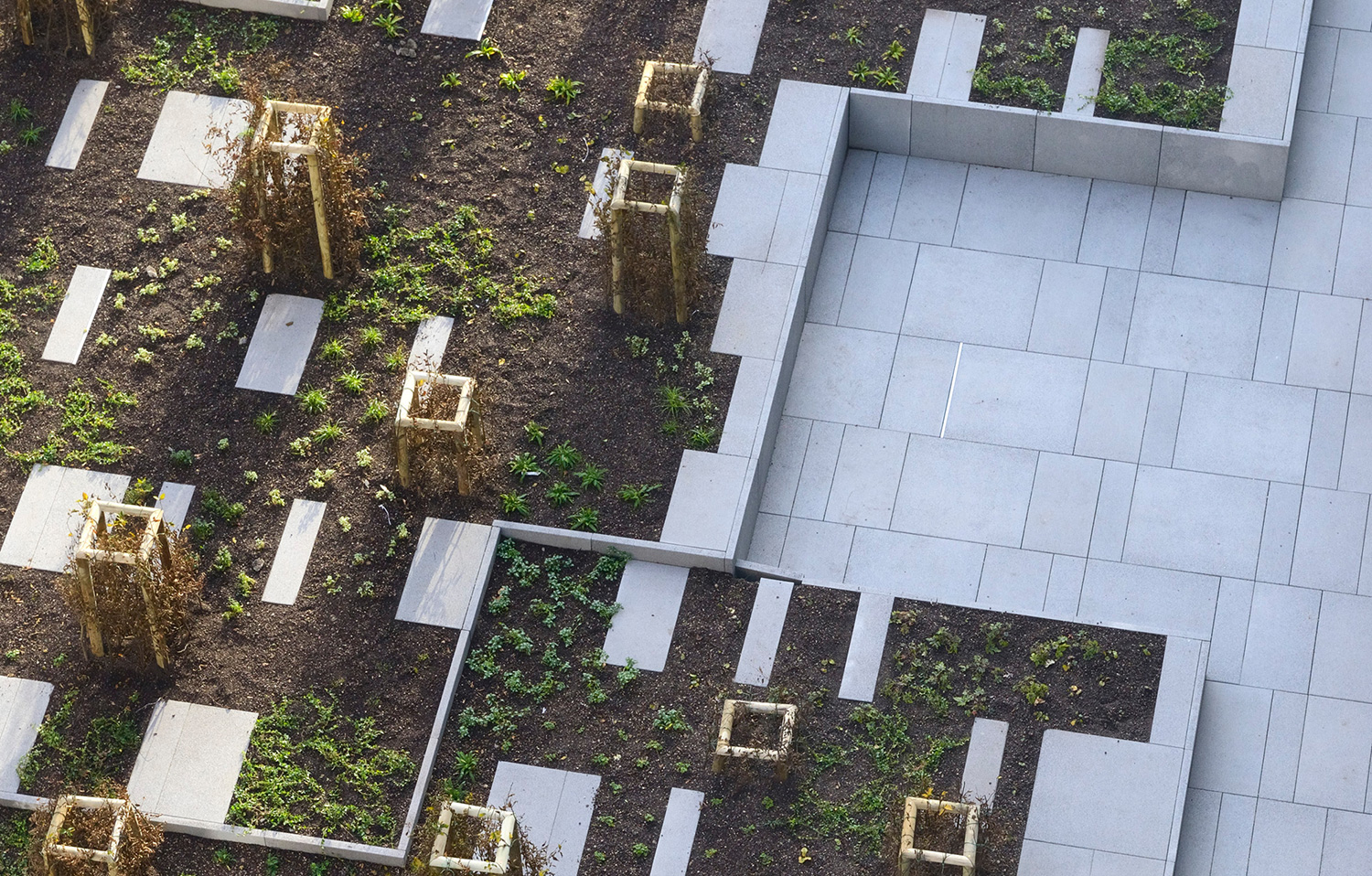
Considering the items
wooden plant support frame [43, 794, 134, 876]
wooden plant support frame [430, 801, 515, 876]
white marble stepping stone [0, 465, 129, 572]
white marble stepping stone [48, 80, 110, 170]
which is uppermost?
white marble stepping stone [48, 80, 110, 170]

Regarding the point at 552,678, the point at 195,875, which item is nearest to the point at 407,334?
the point at 552,678

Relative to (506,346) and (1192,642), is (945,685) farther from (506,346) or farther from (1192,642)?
(506,346)

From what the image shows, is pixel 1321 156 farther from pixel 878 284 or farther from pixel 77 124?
pixel 77 124

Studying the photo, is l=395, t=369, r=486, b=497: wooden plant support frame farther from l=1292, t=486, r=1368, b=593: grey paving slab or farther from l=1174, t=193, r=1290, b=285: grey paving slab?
l=1292, t=486, r=1368, b=593: grey paving slab

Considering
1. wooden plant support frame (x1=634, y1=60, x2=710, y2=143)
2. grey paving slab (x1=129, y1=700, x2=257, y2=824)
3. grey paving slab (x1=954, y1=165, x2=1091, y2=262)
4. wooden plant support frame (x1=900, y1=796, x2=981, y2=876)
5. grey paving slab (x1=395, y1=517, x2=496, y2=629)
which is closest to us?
wooden plant support frame (x1=900, y1=796, x2=981, y2=876)

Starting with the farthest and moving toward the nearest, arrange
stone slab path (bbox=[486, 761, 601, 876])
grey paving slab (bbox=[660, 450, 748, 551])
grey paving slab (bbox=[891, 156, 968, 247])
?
grey paving slab (bbox=[891, 156, 968, 247])
grey paving slab (bbox=[660, 450, 748, 551])
stone slab path (bbox=[486, 761, 601, 876])

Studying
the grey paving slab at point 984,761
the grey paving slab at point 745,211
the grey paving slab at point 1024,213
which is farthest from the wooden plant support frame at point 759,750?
the grey paving slab at point 1024,213

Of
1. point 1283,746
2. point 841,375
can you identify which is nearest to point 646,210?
point 841,375

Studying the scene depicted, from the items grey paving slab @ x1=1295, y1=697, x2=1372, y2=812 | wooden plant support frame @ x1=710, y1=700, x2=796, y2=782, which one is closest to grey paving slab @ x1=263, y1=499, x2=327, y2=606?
wooden plant support frame @ x1=710, y1=700, x2=796, y2=782
